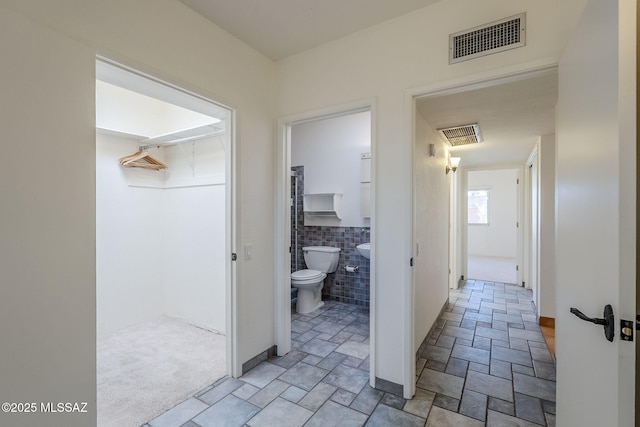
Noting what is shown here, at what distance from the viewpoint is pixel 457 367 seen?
2309 millimetres

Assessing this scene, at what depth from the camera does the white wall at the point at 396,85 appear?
1.71m

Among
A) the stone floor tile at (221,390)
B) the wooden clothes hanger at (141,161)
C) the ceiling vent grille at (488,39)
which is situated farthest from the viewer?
the wooden clothes hanger at (141,161)

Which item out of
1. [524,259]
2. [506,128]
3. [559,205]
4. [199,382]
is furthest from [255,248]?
[524,259]

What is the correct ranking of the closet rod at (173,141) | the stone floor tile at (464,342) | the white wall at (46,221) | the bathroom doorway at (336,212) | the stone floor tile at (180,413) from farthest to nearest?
the bathroom doorway at (336,212) < the closet rod at (173,141) < the stone floor tile at (464,342) < the stone floor tile at (180,413) < the white wall at (46,221)

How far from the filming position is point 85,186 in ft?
4.34

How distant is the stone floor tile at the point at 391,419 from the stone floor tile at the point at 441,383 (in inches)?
14.5

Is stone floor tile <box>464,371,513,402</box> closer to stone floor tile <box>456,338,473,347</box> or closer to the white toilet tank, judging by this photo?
stone floor tile <box>456,338,473,347</box>

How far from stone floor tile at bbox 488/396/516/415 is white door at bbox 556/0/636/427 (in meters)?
0.48

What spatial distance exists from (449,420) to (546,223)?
2.65 m

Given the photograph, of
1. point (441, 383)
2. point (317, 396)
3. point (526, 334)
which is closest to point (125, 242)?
point (317, 396)

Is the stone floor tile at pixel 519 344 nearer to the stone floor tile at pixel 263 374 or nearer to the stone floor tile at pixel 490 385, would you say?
the stone floor tile at pixel 490 385

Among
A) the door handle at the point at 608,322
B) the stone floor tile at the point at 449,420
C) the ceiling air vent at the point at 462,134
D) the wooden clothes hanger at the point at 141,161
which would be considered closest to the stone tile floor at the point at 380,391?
the stone floor tile at the point at 449,420

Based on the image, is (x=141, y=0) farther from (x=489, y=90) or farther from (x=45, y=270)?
(x=489, y=90)

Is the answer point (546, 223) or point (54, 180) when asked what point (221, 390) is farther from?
point (546, 223)
